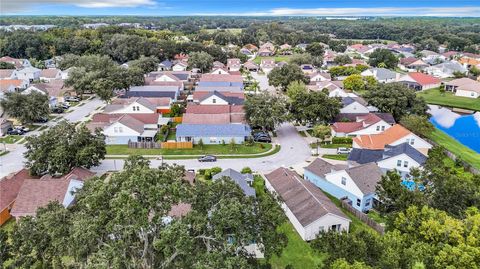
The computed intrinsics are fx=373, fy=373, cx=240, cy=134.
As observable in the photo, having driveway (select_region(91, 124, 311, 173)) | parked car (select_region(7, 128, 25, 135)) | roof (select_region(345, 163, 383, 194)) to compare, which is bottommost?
driveway (select_region(91, 124, 311, 173))

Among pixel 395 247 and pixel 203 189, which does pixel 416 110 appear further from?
pixel 203 189

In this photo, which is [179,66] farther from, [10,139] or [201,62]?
[10,139]

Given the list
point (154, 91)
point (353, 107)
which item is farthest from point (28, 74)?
point (353, 107)

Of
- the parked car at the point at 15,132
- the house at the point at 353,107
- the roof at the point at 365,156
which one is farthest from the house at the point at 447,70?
the parked car at the point at 15,132

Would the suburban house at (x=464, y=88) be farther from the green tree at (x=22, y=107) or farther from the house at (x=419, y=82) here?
the green tree at (x=22, y=107)

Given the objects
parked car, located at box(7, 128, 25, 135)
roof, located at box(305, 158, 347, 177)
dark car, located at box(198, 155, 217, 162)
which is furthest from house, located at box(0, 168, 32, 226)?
roof, located at box(305, 158, 347, 177)

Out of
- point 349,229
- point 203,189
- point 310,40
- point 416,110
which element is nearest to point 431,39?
point 310,40

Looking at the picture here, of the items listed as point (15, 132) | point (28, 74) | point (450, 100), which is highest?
point (28, 74)

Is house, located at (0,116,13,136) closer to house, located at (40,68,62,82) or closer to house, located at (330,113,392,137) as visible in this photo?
house, located at (40,68,62,82)
